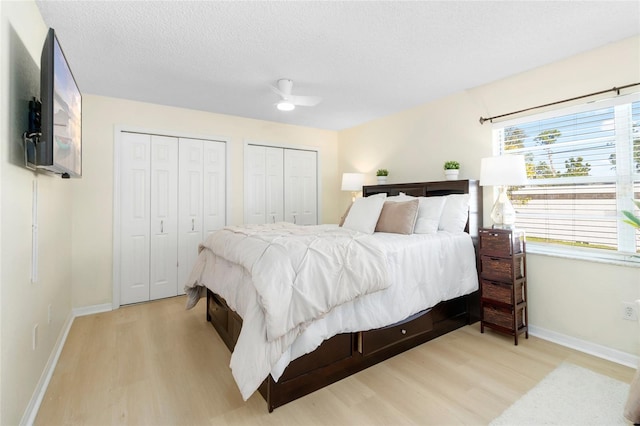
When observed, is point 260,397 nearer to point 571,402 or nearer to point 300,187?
point 571,402

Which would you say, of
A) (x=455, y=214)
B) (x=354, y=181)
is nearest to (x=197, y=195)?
Answer: (x=354, y=181)

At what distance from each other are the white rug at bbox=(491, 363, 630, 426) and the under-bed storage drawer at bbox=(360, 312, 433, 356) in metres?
0.79

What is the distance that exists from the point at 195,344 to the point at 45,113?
1997mm

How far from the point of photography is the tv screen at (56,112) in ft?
4.89

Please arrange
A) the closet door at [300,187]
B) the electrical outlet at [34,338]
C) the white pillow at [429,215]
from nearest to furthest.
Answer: the electrical outlet at [34,338] < the white pillow at [429,215] < the closet door at [300,187]

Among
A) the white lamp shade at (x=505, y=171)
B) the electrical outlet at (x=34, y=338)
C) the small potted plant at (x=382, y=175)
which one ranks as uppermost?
the small potted plant at (x=382, y=175)

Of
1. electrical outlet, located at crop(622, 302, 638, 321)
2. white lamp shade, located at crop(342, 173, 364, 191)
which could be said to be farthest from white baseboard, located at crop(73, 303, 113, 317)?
electrical outlet, located at crop(622, 302, 638, 321)

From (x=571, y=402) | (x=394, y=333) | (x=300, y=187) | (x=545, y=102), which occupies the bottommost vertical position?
(x=571, y=402)

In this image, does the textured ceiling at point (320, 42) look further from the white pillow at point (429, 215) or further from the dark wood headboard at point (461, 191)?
the white pillow at point (429, 215)

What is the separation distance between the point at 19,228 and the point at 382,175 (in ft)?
12.1

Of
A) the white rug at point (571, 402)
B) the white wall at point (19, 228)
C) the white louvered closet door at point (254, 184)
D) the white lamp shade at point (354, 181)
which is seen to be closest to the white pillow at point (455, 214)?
the white rug at point (571, 402)

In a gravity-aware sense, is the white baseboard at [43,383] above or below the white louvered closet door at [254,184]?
below

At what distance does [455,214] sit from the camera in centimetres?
301

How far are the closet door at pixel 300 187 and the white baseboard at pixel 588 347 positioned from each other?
3.34 metres
